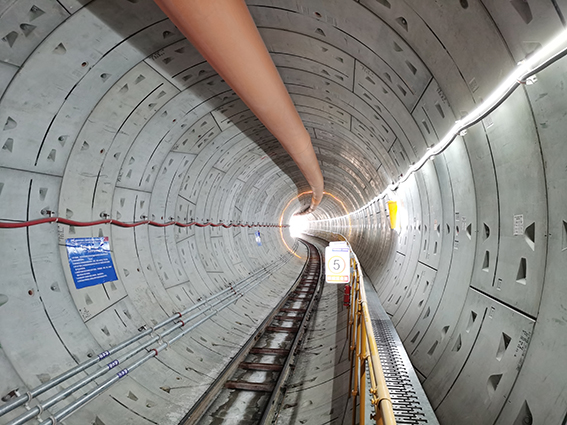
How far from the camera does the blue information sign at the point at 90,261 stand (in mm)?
5113

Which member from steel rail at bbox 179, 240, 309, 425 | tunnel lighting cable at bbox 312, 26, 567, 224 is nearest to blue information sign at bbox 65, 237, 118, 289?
steel rail at bbox 179, 240, 309, 425

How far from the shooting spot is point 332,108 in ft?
28.8

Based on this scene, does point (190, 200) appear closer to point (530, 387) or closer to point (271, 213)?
point (530, 387)

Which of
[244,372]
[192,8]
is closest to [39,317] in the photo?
[192,8]

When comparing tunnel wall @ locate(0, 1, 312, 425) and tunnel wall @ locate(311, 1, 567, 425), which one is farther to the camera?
tunnel wall @ locate(0, 1, 312, 425)

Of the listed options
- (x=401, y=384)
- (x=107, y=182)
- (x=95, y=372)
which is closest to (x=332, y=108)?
(x=107, y=182)

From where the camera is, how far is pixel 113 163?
5.77 metres

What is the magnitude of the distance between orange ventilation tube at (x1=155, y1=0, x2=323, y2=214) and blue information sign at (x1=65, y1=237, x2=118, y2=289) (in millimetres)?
3271

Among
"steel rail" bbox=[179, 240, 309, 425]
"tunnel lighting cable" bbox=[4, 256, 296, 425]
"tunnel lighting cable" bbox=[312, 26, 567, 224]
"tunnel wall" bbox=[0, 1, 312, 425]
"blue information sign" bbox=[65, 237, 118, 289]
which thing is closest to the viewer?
"tunnel lighting cable" bbox=[312, 26, 567, 224]

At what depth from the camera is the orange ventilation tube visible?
3283mm

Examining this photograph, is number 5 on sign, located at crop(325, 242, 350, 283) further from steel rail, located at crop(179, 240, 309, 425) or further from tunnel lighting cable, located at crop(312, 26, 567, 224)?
tunnel lighting cable, located at crop(312, 26, 567, 224)

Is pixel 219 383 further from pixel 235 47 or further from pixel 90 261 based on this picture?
pixel 235 47

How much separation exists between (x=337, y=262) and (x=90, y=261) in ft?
20.5

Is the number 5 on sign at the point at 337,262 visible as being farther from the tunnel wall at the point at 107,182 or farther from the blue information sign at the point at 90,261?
the blue information sign at the point at 90,261
